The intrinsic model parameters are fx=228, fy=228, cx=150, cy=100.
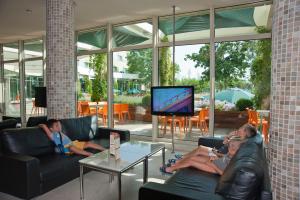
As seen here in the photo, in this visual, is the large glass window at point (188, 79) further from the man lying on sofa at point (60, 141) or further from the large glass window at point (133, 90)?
the man lying on sofa at point (60, 141)

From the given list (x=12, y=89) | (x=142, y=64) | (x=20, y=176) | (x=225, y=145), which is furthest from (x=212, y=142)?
(x=12, y=89)

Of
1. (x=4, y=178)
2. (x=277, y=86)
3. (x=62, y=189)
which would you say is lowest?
(x=62, y=189)

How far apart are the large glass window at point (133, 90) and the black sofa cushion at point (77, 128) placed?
74.9 inches

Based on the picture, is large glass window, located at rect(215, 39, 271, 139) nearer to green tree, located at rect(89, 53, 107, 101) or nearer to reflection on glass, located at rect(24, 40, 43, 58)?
green tree, located at rect(89, 53, 107, 101)

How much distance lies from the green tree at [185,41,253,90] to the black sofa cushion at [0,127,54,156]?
353cm

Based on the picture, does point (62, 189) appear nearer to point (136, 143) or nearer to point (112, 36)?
point (136, 143)

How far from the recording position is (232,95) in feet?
16.4

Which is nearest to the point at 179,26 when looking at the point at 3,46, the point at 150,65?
the point at 150,65

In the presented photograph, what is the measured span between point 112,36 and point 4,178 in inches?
179

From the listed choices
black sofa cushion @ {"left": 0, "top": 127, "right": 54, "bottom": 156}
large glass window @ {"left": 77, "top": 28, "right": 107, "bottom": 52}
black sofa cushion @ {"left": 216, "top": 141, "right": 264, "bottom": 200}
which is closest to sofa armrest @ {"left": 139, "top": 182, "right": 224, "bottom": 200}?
black sofa cushion @ {"left": 216, "top": 141, "right": 264, "bottom": 200}

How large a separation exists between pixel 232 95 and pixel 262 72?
2.48ft

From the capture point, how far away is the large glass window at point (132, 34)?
19.1ft

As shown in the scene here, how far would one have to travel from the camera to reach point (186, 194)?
1.82m

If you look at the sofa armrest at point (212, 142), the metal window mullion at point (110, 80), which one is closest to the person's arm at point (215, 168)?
the sofa armrest at point (212, 142)
